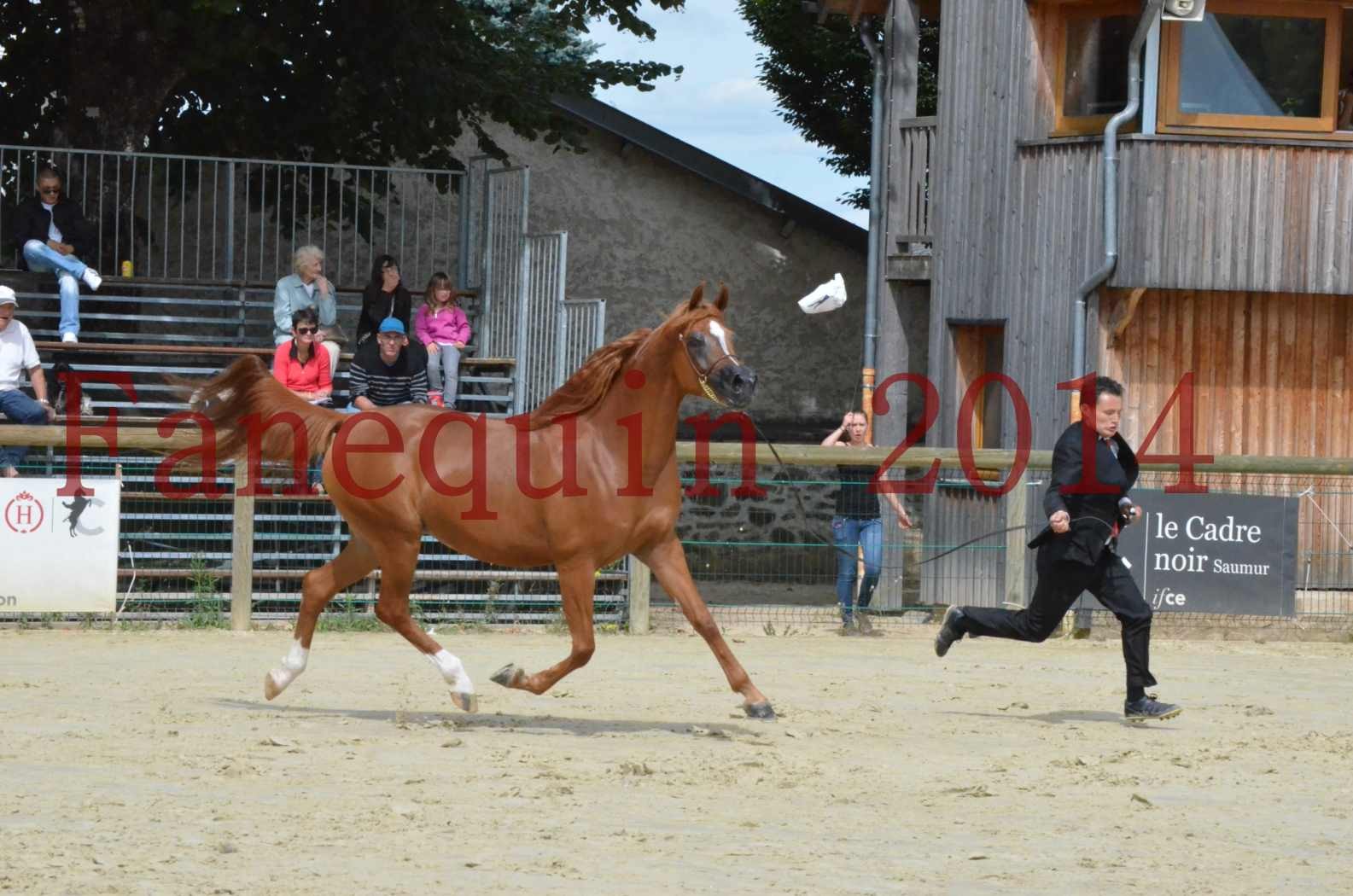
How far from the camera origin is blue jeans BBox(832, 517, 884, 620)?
14.2 meters

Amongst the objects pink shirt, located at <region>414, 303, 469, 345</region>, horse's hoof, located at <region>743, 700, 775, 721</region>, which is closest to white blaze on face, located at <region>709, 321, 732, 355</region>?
horse's hoof, located at <region>743, 700, 775, 721</region>

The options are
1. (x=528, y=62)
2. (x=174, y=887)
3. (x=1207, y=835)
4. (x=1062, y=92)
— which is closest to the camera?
(x=174, y=887)

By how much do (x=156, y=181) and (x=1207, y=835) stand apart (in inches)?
562

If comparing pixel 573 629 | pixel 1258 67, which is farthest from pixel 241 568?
pixel 1258 67

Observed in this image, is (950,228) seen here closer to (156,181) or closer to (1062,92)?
(1062,92)

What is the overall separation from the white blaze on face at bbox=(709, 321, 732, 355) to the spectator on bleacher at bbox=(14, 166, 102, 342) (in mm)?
9178

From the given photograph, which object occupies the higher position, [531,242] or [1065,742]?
[531,242]

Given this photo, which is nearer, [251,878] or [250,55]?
[251,878]

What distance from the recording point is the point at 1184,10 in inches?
630

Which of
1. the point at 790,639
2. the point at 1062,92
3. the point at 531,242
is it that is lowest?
the point at 790,639

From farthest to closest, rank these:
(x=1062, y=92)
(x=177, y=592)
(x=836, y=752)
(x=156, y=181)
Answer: (x=156, y=181) → (x=1062, y=92) → (x=177, y=592) → (x=836, y=752)

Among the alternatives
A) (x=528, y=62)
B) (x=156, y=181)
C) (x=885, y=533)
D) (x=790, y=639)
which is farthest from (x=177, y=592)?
(x=528, y=62)

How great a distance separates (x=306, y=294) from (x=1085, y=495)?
28.9 feet

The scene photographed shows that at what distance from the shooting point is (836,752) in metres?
8.66
